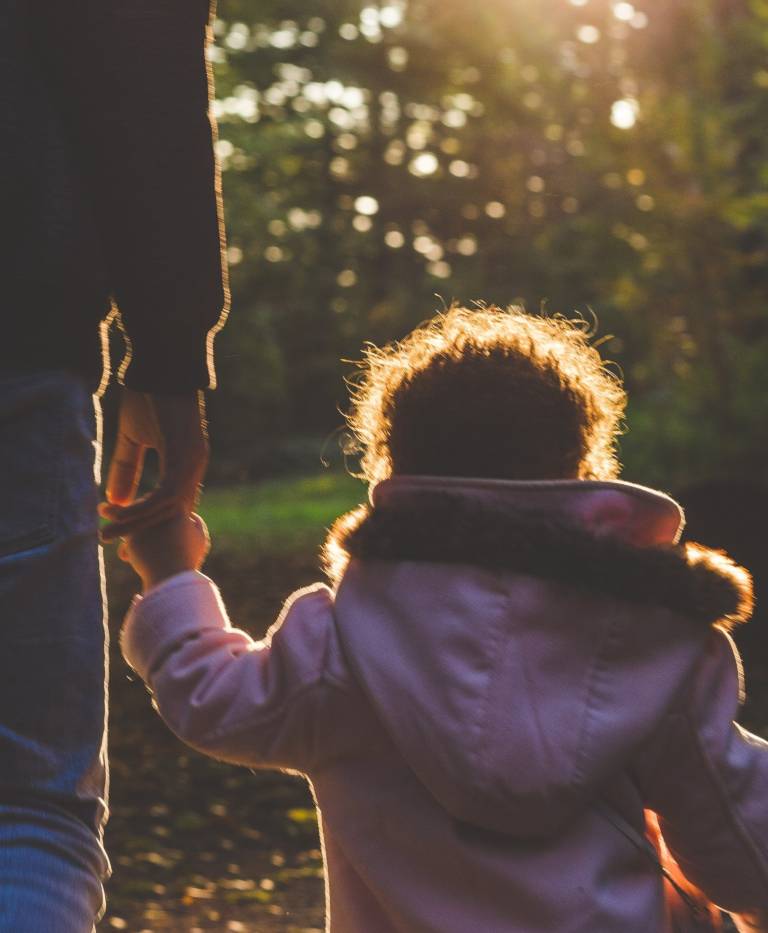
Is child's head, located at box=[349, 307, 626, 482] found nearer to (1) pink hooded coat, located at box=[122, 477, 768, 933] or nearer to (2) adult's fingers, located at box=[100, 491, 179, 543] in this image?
(1) pink hooded coat, located at box=[122, 477, 768, 933]

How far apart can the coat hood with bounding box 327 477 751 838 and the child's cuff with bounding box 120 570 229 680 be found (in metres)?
0.22

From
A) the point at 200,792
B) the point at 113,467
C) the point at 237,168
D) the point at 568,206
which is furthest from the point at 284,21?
the point at 113,467

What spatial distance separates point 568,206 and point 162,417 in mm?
29256

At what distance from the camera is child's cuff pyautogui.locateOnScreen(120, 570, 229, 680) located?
2.17m

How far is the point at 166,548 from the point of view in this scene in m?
2.21

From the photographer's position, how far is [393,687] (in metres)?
2.02

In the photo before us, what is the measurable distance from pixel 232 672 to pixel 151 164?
754mm

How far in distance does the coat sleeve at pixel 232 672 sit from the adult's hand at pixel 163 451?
0.14 m

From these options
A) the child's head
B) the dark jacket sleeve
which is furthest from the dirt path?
the dark jacket sleeve

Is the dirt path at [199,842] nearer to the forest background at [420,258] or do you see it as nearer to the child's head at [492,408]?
the forest background at [420,258]

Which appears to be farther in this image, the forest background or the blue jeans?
the forest background

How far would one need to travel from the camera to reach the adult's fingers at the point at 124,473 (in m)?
2.21

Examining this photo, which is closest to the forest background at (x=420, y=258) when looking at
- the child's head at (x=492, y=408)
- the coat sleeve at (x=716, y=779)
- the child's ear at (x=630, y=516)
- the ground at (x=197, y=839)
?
the ground at (x=197, y=839)

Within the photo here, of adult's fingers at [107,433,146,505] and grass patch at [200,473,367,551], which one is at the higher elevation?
adult's fingers at [107,433,146,505]
